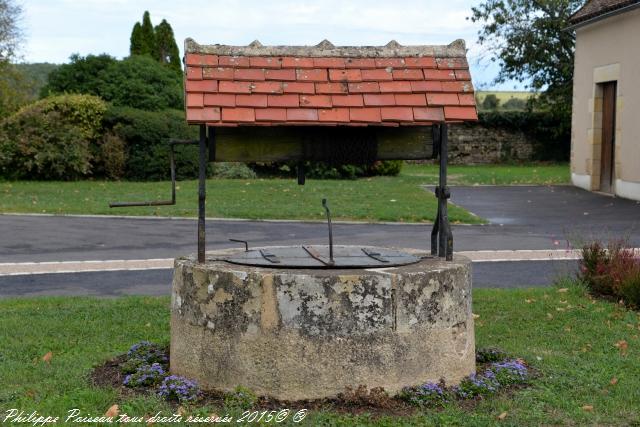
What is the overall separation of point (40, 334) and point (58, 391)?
70.6 inches

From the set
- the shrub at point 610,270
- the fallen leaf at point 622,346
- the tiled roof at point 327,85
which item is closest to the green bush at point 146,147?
the shrub at point 610,270

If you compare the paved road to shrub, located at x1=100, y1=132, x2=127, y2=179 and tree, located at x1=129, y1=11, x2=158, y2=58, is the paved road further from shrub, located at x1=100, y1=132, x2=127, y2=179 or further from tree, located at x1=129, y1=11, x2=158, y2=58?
tree, located at x1=129, y1=11, x2=158, y2=58

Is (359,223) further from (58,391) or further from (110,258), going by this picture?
(58,391)

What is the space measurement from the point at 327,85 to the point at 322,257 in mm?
1200

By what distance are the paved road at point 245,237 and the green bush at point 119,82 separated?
39.2 ft

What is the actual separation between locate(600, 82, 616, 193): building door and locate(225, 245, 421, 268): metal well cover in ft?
57.2

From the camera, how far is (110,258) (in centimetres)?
1198

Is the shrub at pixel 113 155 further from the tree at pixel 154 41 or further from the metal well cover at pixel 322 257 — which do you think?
the metal well cover at pixel 322 257

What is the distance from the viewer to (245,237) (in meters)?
14.2

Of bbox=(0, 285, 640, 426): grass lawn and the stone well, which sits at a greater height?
the stone well

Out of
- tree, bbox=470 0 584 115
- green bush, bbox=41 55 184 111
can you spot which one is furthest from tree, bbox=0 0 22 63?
tree, bbox=470 0 584 115

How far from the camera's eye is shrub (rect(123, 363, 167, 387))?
586 centimetres

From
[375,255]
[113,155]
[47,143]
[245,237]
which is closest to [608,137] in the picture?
[245,237]

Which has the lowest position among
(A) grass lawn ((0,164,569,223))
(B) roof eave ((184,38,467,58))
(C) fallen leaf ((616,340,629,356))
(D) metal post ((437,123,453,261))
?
(C) fallen leaf ((616,340,629,356))
